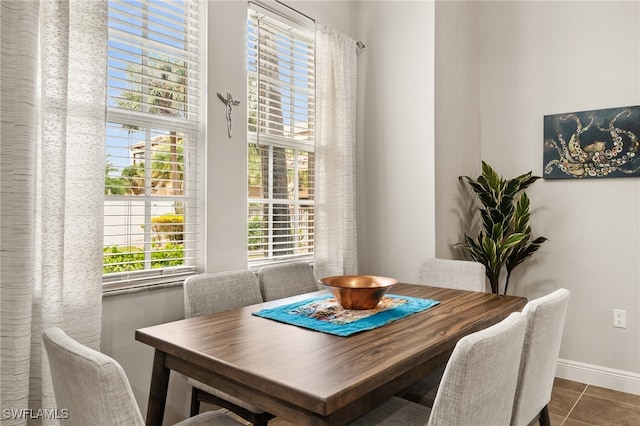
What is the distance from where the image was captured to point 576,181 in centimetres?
313

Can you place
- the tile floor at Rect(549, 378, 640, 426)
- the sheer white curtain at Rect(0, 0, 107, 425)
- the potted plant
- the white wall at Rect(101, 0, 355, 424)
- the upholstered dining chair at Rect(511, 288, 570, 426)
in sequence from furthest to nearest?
the potted plant < the tile floor at Rect(549, 378, 640, 426) < the white wall at Rect(101, 0, 355, 424) < the sheer white curtain at Rect(0, 0, 107, 425) < the upholstered dining chair at Rect(511, 288, 570, 426)

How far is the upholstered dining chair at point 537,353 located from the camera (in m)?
1.44

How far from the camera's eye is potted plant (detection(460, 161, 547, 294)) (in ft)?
10.2

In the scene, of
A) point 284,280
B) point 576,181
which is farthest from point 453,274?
point 576,181

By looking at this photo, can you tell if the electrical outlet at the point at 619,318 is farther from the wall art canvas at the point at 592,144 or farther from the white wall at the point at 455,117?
the white wall at the point at 455,117

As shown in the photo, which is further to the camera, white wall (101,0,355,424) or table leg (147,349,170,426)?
white wall (101,0,355,424)

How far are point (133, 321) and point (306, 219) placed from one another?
59.5 inches

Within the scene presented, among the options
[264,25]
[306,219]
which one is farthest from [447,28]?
[306,219]

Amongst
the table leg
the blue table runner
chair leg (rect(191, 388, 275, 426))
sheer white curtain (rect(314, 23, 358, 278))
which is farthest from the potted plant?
the table leg

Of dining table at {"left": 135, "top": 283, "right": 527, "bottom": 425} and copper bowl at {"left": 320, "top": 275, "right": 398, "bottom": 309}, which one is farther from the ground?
copper bowl at {"left": 320, "top": 275, "right": 398, "bottom": 309}

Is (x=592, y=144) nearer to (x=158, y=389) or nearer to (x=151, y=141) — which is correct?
(x=151, y=141)

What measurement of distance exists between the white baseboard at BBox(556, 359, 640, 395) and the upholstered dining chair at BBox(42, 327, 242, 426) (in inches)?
127

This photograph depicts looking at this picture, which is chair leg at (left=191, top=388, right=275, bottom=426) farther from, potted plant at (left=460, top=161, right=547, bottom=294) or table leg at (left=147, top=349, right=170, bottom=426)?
potted plant at (left=460, top=161, right=547, bottom=294)

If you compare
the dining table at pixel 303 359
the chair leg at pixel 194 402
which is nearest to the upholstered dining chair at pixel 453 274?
the dining table at pixel 303 359
